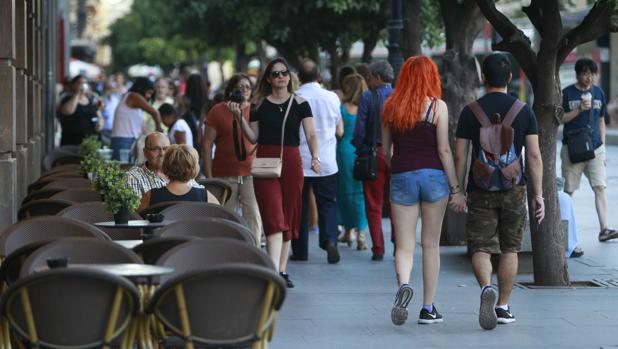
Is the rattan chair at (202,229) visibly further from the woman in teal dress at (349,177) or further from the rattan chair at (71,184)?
the woman in teal dress at (349,177)

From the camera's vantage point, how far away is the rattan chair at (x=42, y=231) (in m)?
7.27

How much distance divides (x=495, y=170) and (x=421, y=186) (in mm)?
502

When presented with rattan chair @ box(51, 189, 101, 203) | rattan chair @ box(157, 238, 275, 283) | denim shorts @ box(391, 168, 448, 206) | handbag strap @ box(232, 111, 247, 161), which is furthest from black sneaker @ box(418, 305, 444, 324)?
handbag strap @ box(232, 111, 247, 161)

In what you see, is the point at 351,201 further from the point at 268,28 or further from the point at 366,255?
the point at 268,28

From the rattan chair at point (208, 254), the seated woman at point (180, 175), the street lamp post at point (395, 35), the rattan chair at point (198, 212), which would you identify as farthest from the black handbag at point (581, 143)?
the rattan chair at point (208, 254)

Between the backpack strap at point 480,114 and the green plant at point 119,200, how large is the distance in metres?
2.26

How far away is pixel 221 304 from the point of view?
6.04m

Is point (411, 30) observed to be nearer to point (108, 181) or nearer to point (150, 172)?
point (150, 172)

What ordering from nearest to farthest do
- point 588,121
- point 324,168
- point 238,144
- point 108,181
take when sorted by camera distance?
point 108,181
point 238,144
point 324,168
point 588,121

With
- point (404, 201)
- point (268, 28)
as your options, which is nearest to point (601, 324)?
point (404, 201)

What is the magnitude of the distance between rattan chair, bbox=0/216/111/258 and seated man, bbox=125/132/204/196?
296 cm

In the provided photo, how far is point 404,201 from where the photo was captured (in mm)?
9141

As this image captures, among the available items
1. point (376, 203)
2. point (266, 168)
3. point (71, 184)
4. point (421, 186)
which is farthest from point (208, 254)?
point (376, 203)

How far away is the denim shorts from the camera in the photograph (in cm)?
906
